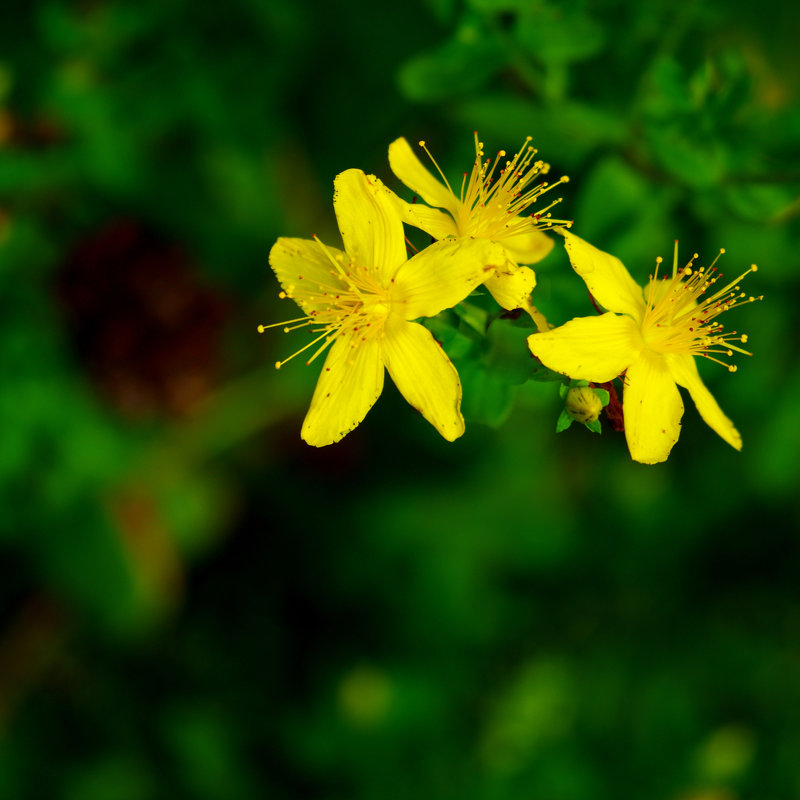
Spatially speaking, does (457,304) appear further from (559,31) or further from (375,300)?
(559,31)

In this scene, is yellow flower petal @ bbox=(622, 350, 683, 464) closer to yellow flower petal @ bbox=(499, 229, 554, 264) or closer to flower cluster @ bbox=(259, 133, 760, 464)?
flower cluster @ bbox=(259, 133, 760, 464)

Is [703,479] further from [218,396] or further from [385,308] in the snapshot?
[385,308]

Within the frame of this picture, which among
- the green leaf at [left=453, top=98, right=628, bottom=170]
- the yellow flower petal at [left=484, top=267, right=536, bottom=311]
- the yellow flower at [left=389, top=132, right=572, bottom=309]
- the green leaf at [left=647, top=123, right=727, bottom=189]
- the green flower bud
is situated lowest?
the green flower bud

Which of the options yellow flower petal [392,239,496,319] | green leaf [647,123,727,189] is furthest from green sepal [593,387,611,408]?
green leaf [647,123,727,189]

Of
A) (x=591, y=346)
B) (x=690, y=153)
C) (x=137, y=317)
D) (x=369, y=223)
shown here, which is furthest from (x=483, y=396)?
(x=137, y=317)

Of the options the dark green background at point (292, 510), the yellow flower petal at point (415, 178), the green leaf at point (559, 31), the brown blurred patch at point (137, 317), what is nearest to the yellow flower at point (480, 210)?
the yellow flower petal at point (415, 178)
